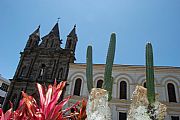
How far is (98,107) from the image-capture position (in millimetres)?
3922

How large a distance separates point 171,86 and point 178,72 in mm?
1584

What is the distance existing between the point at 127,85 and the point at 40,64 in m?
10.4

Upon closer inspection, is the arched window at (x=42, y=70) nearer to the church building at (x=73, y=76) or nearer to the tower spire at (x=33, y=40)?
the church building at (x=73, y=76)

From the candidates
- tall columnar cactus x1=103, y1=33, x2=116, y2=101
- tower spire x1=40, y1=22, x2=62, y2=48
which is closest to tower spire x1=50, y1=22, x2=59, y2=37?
tower spire x1=40, y1=22, x2=62, y2=48

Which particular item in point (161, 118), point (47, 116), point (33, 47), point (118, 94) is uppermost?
point (33, 47)

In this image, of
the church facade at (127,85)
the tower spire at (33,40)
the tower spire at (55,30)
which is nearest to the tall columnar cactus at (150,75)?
the church facade at (127,85)

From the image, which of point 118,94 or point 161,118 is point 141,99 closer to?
point 161,118

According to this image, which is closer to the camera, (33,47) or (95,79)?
(95,79)

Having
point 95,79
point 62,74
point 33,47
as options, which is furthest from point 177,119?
point 33,47

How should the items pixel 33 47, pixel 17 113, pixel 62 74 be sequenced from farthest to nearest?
1. pixel 33 47
2. pixel 62 74
3. pixel 17 113

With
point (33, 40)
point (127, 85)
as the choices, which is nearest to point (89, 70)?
point (127, 85)

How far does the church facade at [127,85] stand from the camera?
16.2 m

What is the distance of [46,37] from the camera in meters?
24.7

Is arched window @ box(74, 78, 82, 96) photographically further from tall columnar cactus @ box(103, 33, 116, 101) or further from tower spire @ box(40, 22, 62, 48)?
tall columnar cactus @ box(103, 33, 116, 101)
